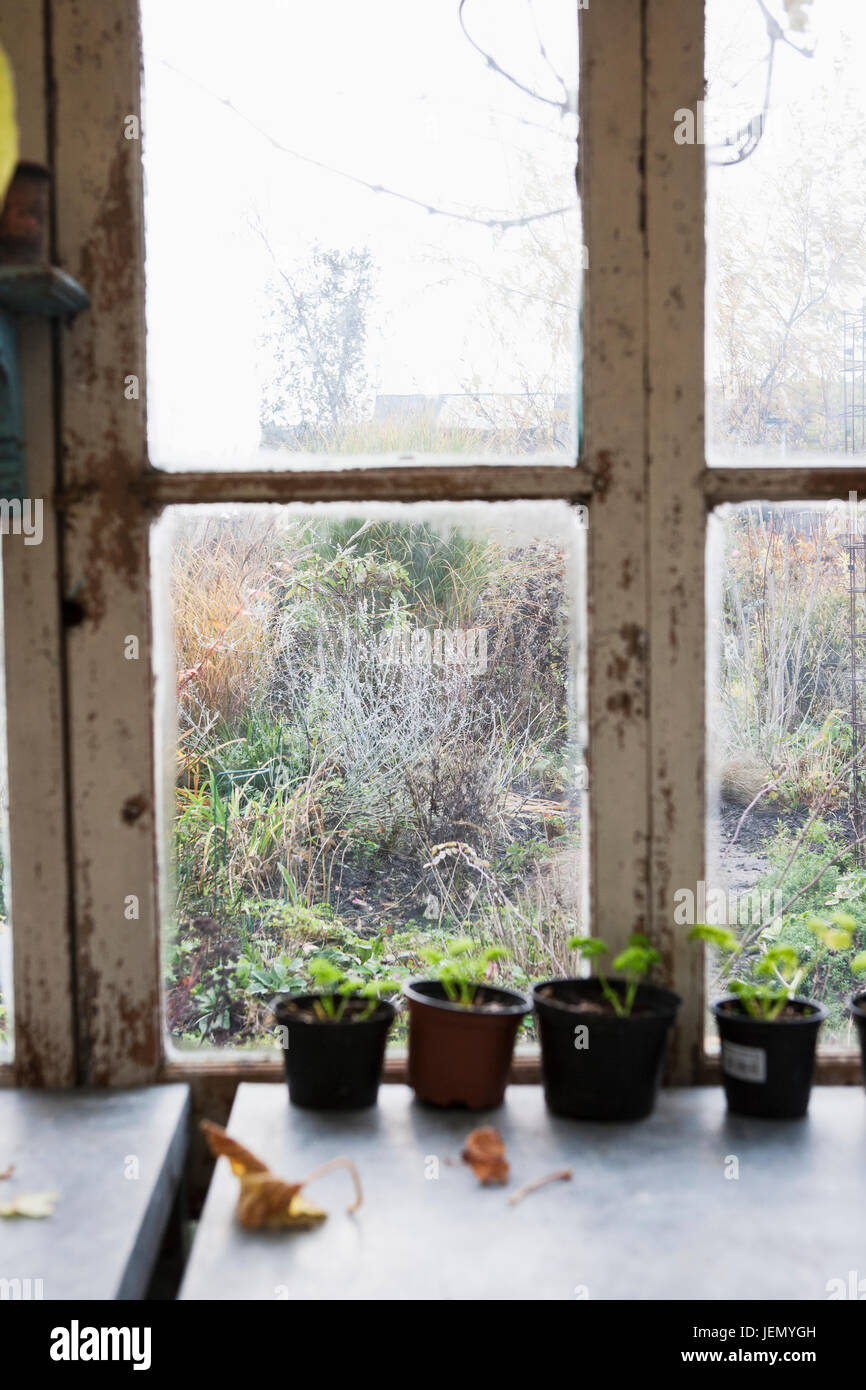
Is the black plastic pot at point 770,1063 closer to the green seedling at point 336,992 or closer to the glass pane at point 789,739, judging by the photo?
the glass pane at point 789,739

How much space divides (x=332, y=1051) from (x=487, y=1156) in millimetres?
274

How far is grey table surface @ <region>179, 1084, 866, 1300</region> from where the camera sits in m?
1.09

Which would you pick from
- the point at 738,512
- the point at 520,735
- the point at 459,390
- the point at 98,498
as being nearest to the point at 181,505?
the point at 98,498

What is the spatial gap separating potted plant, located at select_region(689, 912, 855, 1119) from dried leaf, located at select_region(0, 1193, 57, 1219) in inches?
35.8

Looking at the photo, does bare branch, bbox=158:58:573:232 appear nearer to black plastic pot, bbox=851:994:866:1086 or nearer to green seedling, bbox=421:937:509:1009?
green seedling, bbox=421:937:509:1009

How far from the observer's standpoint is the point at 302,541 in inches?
66.7

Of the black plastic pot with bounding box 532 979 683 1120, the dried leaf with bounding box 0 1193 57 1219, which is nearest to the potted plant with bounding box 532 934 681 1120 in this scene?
the black plastic pot with bounding box 532 979 683 1120

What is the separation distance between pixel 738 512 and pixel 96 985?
1.22 meters

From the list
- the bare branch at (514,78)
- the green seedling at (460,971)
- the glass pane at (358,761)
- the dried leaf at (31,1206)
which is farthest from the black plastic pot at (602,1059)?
the bare branch at (514,78)

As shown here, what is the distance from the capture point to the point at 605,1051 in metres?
1.45

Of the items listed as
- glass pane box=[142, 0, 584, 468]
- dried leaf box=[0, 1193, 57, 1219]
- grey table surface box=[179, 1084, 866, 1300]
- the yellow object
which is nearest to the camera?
the yellow object

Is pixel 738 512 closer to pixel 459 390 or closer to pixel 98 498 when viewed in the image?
pixel 459 390

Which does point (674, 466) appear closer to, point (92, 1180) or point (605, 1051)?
point (605, 1051)

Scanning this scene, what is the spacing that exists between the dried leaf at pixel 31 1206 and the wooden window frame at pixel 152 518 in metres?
0.36
